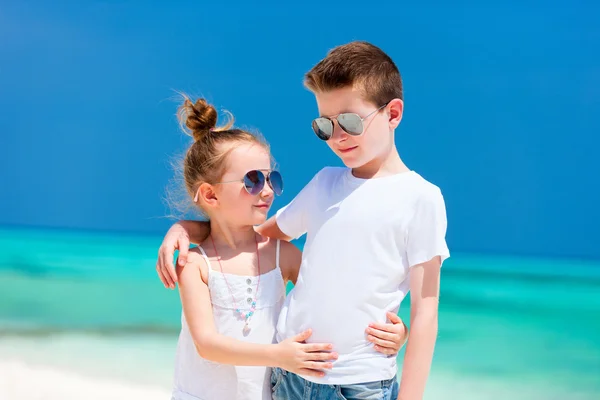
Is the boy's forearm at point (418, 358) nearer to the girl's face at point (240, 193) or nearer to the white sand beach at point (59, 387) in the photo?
the girl's face at point (240, 193)

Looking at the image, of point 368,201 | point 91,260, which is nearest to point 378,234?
point 368,201

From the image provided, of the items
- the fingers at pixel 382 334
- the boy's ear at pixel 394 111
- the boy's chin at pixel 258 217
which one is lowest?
the fingers at pixel 382 334

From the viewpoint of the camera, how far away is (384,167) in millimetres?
2002

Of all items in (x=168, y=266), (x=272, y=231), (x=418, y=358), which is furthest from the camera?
(x=272, y=231)

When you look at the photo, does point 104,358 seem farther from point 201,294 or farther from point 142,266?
point 142,266

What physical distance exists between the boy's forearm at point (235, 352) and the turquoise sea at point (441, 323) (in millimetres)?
2618

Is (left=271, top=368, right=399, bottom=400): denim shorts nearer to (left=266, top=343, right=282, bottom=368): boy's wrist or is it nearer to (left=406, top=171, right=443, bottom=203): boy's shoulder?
(left=266, top=343, right=282, bottom=368): boy's wrist

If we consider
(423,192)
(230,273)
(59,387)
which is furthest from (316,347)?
(59,387)

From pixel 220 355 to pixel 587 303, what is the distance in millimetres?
7625

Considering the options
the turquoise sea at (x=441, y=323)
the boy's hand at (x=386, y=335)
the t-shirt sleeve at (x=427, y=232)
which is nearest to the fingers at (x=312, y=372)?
the boy's hand at (x=386, y=335)

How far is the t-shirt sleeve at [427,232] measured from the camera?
6.02ft

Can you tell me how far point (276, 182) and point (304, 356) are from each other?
0.56 m

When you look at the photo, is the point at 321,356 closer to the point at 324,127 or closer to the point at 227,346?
the point at 227,346

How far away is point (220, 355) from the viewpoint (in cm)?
197
